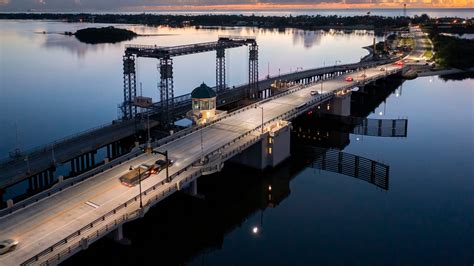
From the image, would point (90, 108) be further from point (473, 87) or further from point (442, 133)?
point (473, 87)

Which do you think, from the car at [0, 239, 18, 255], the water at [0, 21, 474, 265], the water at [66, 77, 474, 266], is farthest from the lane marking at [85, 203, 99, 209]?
the car at [0, 239, 18, 255]

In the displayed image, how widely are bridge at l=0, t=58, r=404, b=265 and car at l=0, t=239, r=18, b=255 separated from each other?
0.42m

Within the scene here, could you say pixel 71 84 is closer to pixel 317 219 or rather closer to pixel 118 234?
pixel 118 234

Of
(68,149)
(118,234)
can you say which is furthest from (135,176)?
(68,149)

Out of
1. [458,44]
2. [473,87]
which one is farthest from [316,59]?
[473,87]

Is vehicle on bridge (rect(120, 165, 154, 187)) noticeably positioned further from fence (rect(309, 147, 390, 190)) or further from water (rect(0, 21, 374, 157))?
water (rect(0, 21, 374, 157))

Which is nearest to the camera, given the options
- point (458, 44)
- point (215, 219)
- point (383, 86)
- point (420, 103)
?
point (215, 219)

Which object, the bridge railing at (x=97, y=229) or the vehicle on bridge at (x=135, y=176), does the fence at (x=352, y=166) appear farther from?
the vehicle on bridge at (x=135, y=176)

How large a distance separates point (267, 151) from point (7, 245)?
39.4m

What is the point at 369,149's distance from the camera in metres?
78.9

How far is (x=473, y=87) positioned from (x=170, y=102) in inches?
3739

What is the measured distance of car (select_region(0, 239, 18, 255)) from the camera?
115ft

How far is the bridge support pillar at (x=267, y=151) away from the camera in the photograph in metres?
66.8

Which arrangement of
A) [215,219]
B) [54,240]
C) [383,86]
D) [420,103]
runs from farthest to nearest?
[383,86]
[420,103]
[215,219]
[54,240]
